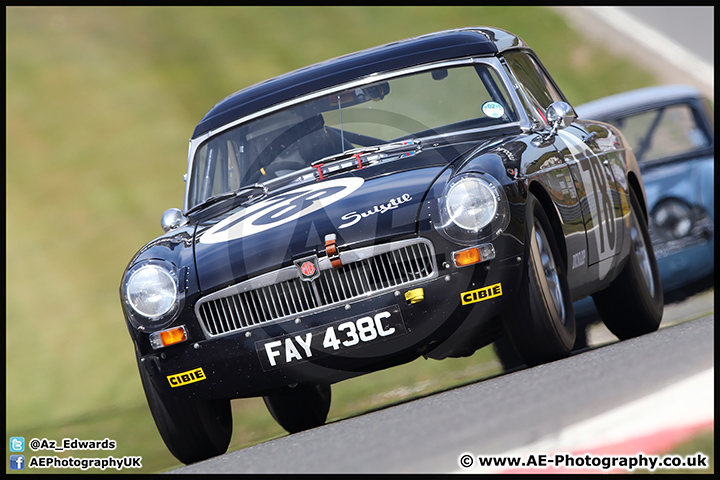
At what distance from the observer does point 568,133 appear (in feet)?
19.9

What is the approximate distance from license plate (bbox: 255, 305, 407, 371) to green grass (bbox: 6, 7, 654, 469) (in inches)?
120

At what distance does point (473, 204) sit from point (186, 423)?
1.74 m

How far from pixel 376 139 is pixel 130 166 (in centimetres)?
1326

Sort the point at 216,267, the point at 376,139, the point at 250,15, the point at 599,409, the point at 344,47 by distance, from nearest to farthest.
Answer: the point at 599,409, the point at 216,267, the point at 376,139, the point at 344,47, the point at 250,15

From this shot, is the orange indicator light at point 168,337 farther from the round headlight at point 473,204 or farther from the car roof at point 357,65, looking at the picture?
the car roof at point 357,65

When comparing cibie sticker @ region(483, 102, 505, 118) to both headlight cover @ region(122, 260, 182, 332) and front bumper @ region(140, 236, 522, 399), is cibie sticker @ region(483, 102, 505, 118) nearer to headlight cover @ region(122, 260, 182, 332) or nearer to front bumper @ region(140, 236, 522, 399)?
front bumper @ region(140, 236, 522, 399)

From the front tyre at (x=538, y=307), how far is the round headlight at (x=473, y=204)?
234mm

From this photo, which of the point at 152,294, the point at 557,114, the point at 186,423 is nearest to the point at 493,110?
the point at 557,114

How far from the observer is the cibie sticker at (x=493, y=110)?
5.75m

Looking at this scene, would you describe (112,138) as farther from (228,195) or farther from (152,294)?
(152,294)

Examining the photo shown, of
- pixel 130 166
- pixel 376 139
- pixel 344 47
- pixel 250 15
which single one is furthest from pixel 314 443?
pixel 250 15

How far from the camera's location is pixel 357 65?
5.98 m

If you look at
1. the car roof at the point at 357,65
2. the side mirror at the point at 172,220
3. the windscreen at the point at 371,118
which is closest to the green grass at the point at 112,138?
the side mirror at the point at 172,220

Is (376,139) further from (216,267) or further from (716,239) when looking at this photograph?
(716,239)
